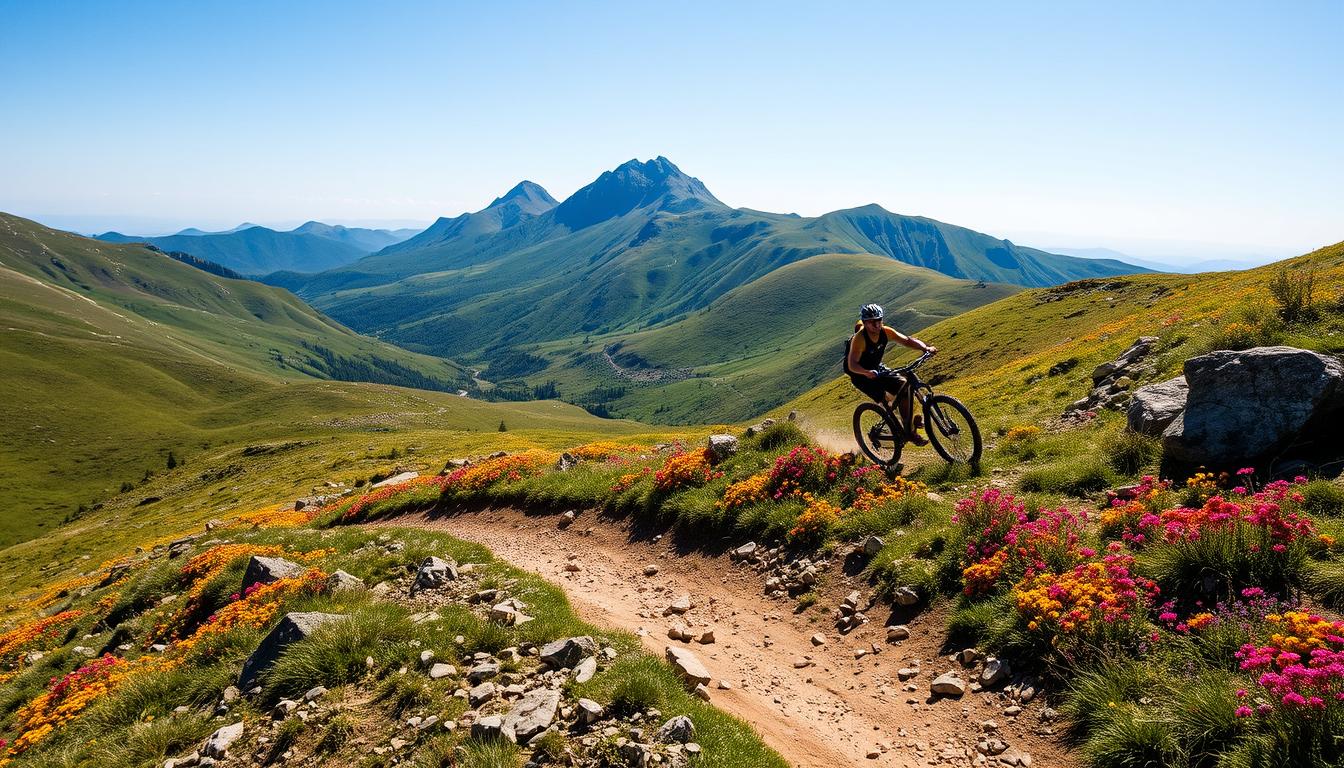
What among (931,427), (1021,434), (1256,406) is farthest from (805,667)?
(1021,434)

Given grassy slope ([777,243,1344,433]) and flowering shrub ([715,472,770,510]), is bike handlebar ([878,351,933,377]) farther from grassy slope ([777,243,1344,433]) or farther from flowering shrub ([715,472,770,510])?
grassy slope ([777,243,1344,433])

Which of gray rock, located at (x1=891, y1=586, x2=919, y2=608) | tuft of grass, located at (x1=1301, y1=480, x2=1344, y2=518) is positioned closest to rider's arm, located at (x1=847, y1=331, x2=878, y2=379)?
gray rock, located at (x1=891, y1=586, x2=919, y2=608)

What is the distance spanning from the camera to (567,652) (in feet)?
30.1

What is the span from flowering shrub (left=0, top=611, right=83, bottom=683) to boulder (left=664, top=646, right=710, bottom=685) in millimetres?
20633

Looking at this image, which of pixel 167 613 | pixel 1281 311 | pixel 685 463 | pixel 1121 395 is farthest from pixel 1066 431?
pixel 167 613

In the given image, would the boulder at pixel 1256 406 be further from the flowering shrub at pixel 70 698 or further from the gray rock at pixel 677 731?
the flowering shrub at pixel 70 698

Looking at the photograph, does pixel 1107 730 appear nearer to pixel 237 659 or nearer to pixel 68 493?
pixel 237 659

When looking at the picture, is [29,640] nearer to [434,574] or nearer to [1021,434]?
[434,574]

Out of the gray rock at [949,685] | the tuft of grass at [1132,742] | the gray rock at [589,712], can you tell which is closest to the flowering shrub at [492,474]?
the gray rock at [589,712]

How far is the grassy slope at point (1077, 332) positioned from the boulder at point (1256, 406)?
5402 mm

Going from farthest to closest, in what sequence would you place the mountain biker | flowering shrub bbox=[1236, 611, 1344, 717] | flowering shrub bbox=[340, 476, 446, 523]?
1. flowering shrub bbox=[340, 476, 446, 523]
2. the mountain biker
3. flowering shrub bbox=[1236, 611, 1344, 717]

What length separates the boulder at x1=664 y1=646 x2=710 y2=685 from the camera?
29.8 ft

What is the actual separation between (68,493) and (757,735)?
212 metres

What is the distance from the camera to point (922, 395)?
49.4 ft
